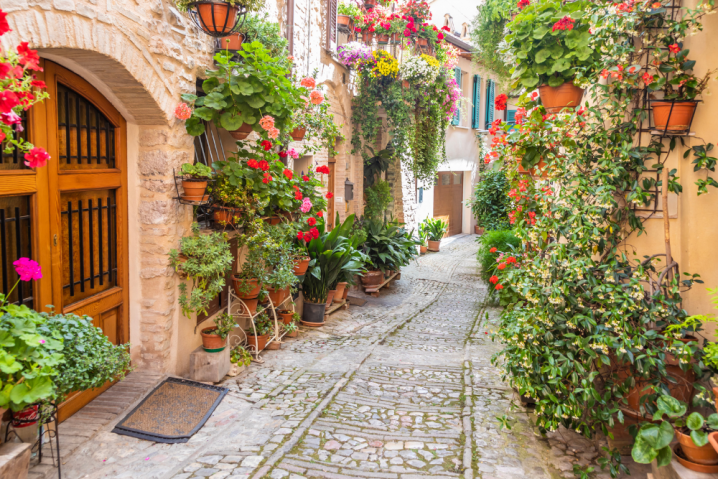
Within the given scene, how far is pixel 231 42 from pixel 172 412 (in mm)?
3420

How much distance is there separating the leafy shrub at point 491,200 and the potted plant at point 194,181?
8817 millimetres

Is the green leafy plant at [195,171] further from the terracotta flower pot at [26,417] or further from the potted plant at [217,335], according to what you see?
the terracotta flower pot at [26,417]

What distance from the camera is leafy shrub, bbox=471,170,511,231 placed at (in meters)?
12.6

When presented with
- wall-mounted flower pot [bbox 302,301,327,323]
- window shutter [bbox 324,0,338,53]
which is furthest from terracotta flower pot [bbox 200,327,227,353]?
window shutter [bbox 324,0,338,53]

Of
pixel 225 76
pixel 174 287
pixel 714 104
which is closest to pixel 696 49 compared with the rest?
pixel 714 104

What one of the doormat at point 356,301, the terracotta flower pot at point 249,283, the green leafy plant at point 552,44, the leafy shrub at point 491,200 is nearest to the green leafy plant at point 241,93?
the terracotta flower pot at point 249,283

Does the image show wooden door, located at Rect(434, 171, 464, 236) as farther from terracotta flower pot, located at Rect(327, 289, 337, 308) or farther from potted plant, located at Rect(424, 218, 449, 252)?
terracotta flower pot, located at Rect(327, 289, 337, 308)

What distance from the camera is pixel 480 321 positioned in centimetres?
849

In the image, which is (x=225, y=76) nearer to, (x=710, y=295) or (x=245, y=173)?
(x=245, y=173)

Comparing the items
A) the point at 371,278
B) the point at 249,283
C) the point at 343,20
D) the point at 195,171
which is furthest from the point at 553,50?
the point at 343,20

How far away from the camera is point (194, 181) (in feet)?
15.4

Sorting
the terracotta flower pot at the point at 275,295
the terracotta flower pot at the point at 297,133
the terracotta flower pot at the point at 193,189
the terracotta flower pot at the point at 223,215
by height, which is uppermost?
the terracotta flower pot at the point at 297,133

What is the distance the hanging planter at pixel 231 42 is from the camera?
5332 millimetres

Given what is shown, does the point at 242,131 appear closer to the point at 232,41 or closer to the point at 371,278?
the point at 232,41
